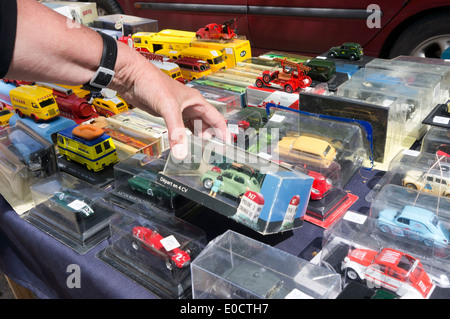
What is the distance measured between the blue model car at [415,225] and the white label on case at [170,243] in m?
0.90

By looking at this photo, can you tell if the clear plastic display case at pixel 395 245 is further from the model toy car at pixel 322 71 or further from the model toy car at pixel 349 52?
the model toy car at pixel 349 52

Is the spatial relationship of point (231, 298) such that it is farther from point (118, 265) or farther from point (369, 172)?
point (369, 172)

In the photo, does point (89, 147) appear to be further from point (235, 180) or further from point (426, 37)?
point (426, 37)

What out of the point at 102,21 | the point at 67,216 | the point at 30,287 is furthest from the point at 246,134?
the point at 102,21

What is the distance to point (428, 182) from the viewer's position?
196cm

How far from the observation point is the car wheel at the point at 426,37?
397 cm

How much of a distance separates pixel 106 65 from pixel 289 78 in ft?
5.70

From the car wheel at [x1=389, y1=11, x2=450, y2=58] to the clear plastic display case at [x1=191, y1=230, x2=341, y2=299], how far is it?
360 centimetres

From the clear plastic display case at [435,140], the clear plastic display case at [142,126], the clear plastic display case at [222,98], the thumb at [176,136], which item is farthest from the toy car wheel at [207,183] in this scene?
the clear plastic display case at [435,140]

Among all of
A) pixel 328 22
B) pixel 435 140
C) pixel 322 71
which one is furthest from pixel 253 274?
pixel 328 22

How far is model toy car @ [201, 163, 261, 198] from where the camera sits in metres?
1.65

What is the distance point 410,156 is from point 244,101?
4.74ft

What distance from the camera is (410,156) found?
2.17 metres

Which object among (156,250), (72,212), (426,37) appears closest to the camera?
(156,250)
